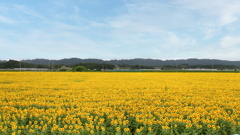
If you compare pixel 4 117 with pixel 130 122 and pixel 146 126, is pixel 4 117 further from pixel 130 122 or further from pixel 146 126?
pixel 146 126

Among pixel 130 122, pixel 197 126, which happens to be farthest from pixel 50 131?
pixel 197 126

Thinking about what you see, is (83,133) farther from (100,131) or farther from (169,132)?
(169,132)

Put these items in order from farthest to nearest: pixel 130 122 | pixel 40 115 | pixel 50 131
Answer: pixel 40 115, pixel 130 122, pixel 50 131

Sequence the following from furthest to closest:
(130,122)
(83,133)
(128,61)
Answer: (128,61) → (130,122) → (83,133)

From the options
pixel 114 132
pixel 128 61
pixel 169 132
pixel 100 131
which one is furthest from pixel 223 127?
pixel 128 61

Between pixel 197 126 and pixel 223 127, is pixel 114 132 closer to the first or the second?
pixel 197 126

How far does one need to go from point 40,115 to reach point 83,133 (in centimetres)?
296

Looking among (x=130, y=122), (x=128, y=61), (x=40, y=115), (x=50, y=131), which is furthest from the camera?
(x=128, y=61)

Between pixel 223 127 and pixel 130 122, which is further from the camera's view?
pixel 130 122

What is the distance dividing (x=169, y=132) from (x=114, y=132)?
199 cm

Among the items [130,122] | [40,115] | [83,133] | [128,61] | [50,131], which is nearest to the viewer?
[83,133]

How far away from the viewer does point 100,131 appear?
7.10m

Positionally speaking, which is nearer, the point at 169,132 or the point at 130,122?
the point at 169,132

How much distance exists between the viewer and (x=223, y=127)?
24.7 ft
